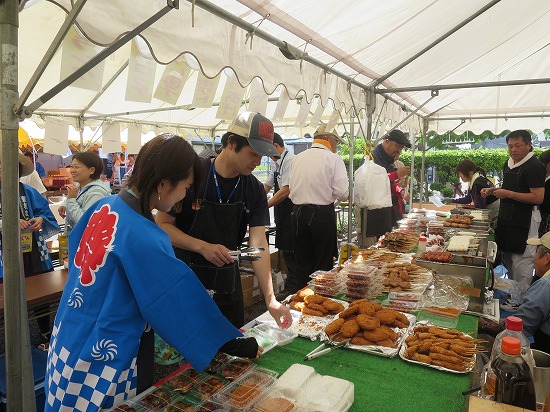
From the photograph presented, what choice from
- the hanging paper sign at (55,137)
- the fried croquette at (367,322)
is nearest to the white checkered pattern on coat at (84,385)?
the fried croquette at (367,322)

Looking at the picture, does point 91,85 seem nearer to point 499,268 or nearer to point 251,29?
point 251,29

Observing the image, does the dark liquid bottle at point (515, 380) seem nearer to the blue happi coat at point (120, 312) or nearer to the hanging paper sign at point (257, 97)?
the blue happi coat at point (120, 312)

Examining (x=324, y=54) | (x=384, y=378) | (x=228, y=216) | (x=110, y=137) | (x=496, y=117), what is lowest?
(x=384, y=378)

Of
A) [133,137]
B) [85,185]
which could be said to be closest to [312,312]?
[85,185]

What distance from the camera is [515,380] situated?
4.31 feet

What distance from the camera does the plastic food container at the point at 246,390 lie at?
4.35ft

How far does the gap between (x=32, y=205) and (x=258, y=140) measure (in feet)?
10.6

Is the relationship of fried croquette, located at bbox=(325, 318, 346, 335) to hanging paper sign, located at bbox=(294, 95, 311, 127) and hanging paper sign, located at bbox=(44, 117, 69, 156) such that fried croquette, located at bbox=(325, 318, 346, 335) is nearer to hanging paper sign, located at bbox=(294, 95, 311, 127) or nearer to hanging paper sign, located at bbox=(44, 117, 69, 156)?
hanging paper sign, located at bbox=(294, 95, 311, 127)

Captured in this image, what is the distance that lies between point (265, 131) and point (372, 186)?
3427 mm

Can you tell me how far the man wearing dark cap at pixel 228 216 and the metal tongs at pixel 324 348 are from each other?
10.6 inches

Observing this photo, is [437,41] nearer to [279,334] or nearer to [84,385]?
[279,334]

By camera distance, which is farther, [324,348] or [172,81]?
[172,81]

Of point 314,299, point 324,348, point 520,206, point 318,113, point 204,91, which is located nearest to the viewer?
point 324,348

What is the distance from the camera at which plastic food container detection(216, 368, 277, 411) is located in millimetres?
1327
